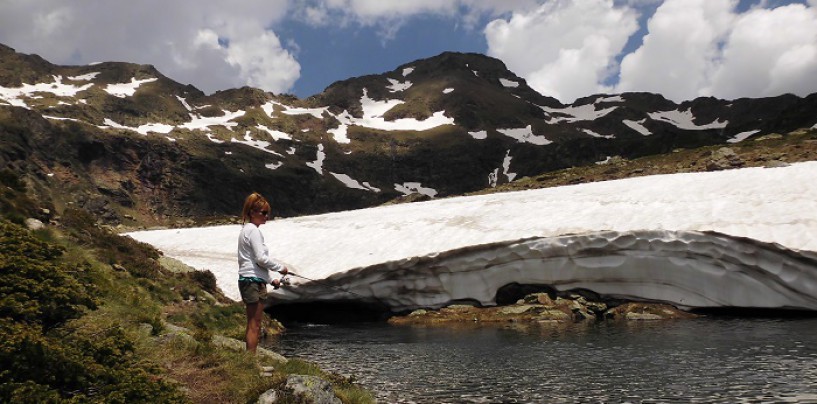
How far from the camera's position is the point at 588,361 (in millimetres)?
14859

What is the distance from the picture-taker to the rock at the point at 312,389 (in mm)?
8023

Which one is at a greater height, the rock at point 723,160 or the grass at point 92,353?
the rock at point 723,160

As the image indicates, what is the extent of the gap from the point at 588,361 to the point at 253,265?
9.46 m

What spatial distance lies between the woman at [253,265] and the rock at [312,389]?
8.40ft

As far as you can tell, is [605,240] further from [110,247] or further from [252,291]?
[110,247]

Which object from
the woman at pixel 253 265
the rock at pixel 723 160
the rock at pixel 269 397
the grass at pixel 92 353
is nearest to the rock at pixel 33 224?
the grass at pixel 92 353

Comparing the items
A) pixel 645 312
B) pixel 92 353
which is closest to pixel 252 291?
pixel 92 353

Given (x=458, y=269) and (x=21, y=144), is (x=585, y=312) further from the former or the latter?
(x=21, y=144)

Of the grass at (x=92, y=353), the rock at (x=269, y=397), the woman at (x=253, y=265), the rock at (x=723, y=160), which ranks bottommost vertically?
the rock at (x=269, y=397)

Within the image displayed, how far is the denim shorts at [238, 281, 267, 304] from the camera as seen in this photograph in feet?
34.7

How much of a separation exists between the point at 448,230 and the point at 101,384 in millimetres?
25812

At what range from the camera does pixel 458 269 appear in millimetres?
28062

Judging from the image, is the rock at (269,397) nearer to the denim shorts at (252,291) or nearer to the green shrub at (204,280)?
the denim shorts at (252,291)

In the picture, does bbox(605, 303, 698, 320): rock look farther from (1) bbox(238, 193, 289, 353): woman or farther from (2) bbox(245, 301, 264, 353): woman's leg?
(1) bbox(238, 193, 289, 353): woman
